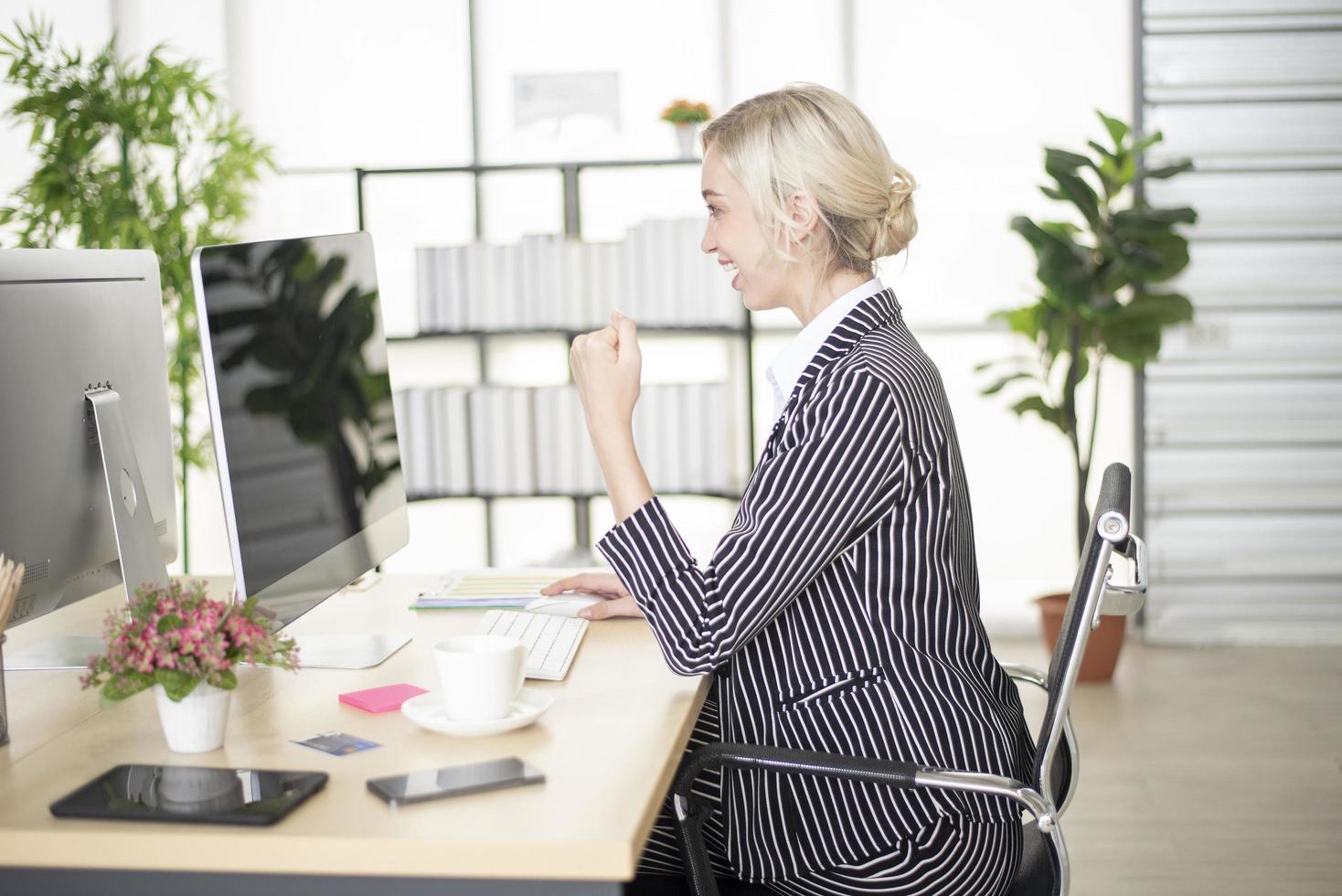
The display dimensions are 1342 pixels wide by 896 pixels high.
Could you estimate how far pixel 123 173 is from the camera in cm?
409

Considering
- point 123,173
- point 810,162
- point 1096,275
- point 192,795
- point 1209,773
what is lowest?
point 1209,773

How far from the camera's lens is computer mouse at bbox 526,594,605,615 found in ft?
6.66

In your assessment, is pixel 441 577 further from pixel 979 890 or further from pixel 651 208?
pixel 651 208

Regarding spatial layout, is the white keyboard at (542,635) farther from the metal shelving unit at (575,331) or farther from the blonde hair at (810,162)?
the metal shelving unit at (575,331)

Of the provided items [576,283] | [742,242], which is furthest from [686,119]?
[742,242]

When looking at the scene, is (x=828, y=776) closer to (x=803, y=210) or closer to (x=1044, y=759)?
(x=1044, y=759)

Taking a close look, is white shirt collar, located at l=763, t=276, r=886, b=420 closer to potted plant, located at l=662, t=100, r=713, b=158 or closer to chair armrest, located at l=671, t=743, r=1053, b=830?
chair armrest, located at l=671, t=743, r=1053, b=830

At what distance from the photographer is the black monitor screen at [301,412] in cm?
159

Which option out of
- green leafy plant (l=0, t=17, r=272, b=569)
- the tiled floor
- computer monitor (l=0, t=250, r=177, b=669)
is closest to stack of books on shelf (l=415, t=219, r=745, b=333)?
green leafy plant (l=0, t=17, r=272, b=569)

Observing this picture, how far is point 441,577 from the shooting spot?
2318mm

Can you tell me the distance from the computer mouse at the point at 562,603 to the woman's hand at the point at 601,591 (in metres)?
0.01

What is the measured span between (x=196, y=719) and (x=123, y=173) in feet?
10.2

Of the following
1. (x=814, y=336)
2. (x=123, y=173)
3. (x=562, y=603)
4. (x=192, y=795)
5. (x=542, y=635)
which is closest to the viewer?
Result: (x=192, y=795)

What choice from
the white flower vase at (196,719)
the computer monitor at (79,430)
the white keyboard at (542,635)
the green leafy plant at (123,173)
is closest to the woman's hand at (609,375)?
the white keyboard at (542,635)
